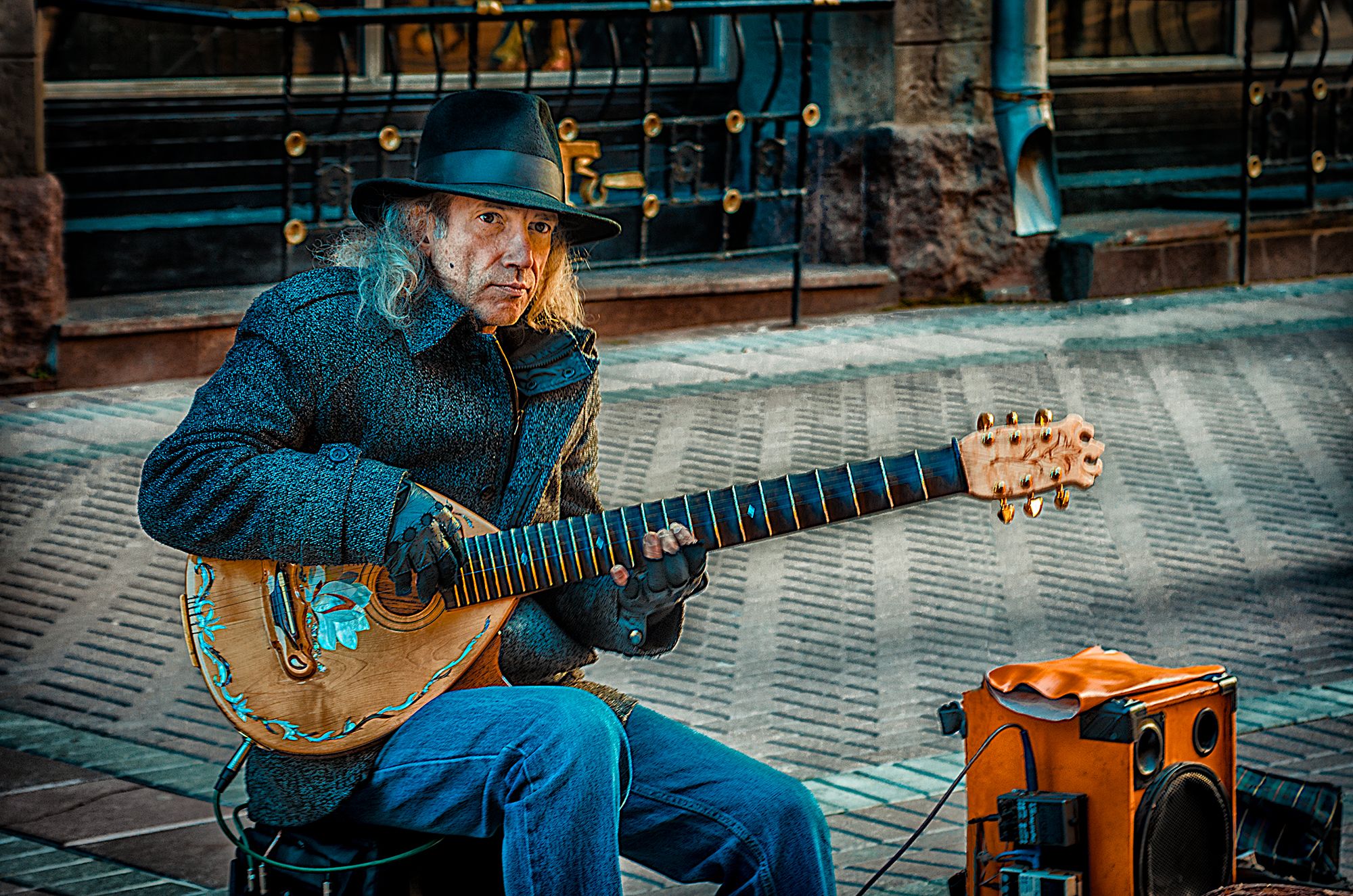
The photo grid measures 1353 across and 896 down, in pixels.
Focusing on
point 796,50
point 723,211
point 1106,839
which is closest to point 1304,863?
point 1106,839

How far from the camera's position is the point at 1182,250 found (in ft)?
32.9

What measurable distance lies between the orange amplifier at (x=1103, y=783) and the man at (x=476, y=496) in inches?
14.5

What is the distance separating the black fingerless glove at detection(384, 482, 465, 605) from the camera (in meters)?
2.71

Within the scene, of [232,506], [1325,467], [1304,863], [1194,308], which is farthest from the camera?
[1194,308]

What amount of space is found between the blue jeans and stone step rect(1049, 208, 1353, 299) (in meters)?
7.28

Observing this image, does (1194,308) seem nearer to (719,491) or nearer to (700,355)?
(700,355)

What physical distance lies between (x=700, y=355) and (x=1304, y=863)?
17.1ft

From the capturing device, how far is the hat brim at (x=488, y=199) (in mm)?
2836

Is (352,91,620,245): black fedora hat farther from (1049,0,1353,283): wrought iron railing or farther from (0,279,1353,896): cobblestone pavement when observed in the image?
(1049,0,1353,283): wrought iron railing

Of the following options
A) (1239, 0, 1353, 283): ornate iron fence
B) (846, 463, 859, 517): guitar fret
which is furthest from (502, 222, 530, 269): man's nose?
(1239, 0, 1353, 283): ornate iron fence

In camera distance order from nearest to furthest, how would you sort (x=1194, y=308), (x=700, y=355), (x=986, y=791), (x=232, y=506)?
1. (x=232, y=506)
2. (x=986, y=791)
3. (x=700, y=355)
4. (x=1194, y=308)

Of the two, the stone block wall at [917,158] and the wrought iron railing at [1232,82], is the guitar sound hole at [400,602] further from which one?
the wrought iron railing at [1232,82]

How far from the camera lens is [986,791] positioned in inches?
121

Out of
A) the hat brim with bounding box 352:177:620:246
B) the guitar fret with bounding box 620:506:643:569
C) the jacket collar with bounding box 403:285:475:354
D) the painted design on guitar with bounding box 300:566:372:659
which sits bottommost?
the painted design on guitar with bounding box 300:566:372:659
